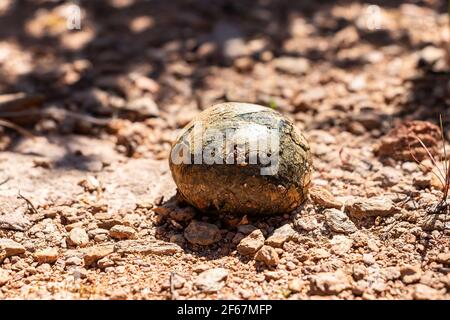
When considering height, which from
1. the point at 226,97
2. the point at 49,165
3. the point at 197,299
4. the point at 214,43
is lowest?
the point at 197,299

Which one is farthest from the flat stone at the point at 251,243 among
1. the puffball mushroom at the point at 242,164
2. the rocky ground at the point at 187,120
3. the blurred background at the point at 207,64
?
the blurred background at the point at 207,64

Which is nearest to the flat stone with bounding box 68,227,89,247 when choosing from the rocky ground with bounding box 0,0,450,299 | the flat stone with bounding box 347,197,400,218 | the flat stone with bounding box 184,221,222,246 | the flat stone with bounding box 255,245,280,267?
the rocky ground with bounding box 0,0,450,299

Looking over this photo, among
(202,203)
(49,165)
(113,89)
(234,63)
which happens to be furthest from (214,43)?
(202,203)

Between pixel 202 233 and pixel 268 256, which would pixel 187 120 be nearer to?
pixel 202 233

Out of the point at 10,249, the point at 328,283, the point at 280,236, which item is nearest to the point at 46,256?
the point at 10,249

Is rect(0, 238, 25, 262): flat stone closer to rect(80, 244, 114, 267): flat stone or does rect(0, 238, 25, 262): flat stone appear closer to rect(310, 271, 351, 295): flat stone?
rect(80, 244, 114, 267): flat stone

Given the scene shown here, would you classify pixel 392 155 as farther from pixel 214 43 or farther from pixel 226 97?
pixel 214 43
